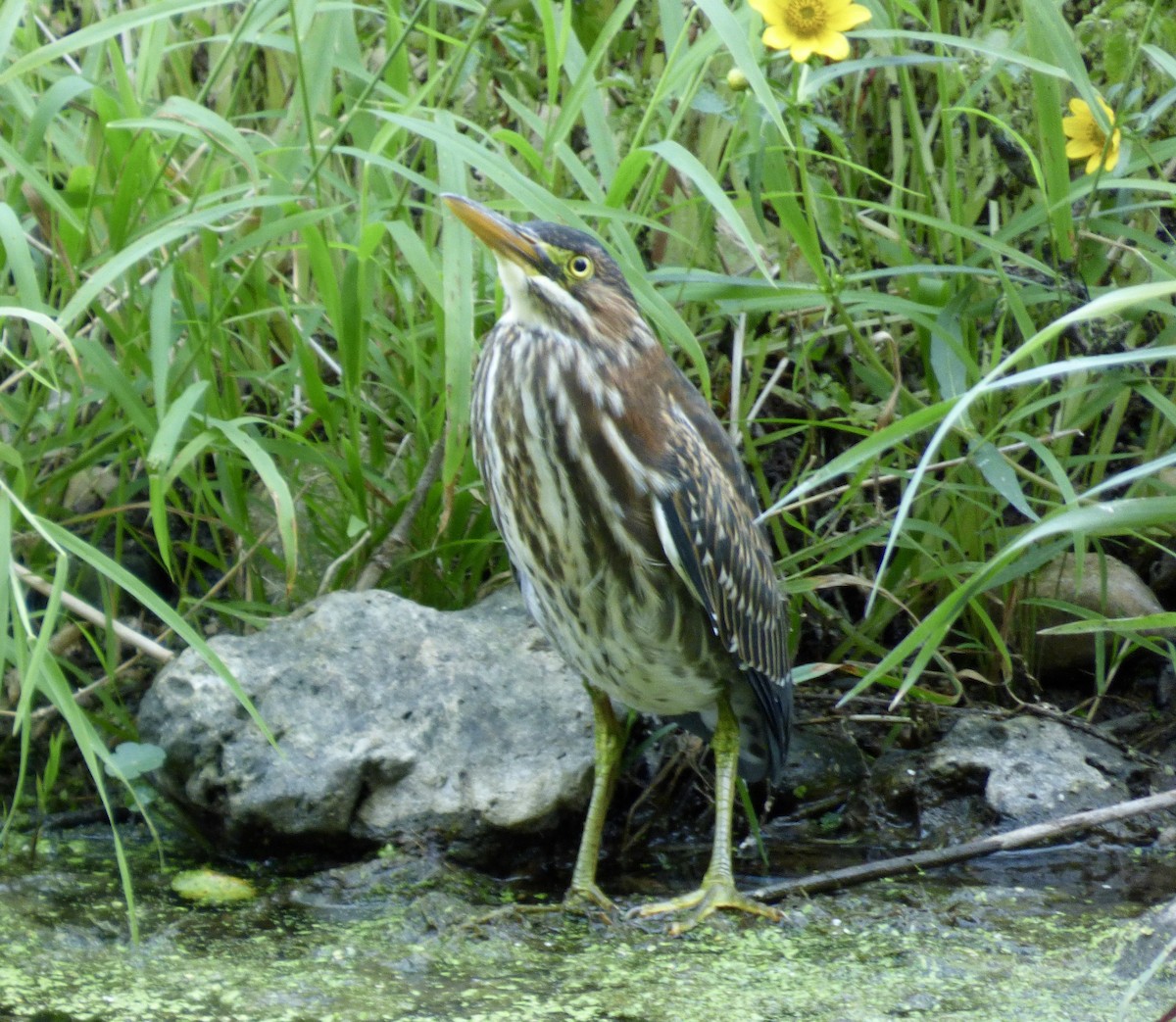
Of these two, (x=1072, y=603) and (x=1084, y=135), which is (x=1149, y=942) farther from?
(x=1084, y=135)

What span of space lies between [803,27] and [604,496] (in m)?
0.95

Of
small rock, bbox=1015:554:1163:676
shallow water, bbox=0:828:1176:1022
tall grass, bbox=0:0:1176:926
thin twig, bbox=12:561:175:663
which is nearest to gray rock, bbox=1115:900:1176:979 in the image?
shallow water, bbox=0:828:1176:1022

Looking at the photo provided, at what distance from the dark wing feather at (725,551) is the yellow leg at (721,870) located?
3.5 inches

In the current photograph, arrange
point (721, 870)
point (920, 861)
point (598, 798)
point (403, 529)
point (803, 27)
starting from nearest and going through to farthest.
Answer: point (803, 27)
point (920, 861)
point (721, 870)
point (598, 798)
point (403, 529)

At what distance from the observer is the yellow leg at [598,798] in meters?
3.10

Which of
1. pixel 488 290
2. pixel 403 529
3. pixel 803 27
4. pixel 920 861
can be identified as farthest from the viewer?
pixel 488 290

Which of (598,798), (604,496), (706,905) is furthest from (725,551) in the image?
(706,905)

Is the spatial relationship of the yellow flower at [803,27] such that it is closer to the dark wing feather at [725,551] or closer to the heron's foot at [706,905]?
the dark wing feather at [725,551]

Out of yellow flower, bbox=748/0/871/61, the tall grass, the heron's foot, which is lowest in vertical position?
→ the heron's foot

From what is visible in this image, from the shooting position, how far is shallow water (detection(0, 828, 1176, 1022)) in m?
2.48

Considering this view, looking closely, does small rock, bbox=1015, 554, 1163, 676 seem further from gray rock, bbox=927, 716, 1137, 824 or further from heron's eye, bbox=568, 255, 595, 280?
heron's eye, bbox=568, 255, 595, 280

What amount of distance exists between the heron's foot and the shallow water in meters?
0.04

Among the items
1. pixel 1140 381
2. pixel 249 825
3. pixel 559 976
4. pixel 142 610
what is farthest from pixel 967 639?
pixel 142 610

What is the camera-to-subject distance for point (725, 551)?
10.3 ft
